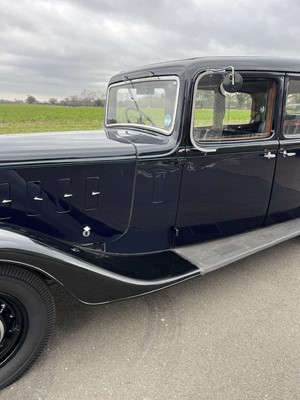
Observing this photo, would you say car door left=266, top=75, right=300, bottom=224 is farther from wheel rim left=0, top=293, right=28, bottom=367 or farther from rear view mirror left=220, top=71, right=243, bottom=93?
wheel rim left=0, top=293, right=28, bottom=367

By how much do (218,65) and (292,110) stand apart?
1.10 metres

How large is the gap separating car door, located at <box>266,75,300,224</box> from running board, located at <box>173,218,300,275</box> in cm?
19

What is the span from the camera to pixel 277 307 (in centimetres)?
286

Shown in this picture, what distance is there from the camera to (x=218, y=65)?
2.69 m

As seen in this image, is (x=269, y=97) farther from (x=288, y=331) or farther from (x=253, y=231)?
(x=288, y=331)

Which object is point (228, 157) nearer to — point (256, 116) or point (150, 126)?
point (256, 116)

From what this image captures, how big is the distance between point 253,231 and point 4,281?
2.52 m

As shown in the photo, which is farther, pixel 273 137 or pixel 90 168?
pixel 273 137

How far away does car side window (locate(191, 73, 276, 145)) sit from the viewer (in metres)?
2.72

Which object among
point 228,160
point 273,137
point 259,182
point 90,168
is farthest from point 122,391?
point 273,137

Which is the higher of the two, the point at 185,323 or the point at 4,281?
the point at 4,281

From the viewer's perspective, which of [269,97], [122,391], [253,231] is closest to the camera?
[122,391]

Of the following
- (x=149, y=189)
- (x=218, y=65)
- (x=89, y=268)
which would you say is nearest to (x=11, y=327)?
(x=89, y=268)

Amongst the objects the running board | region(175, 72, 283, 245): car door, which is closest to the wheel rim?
the running board
